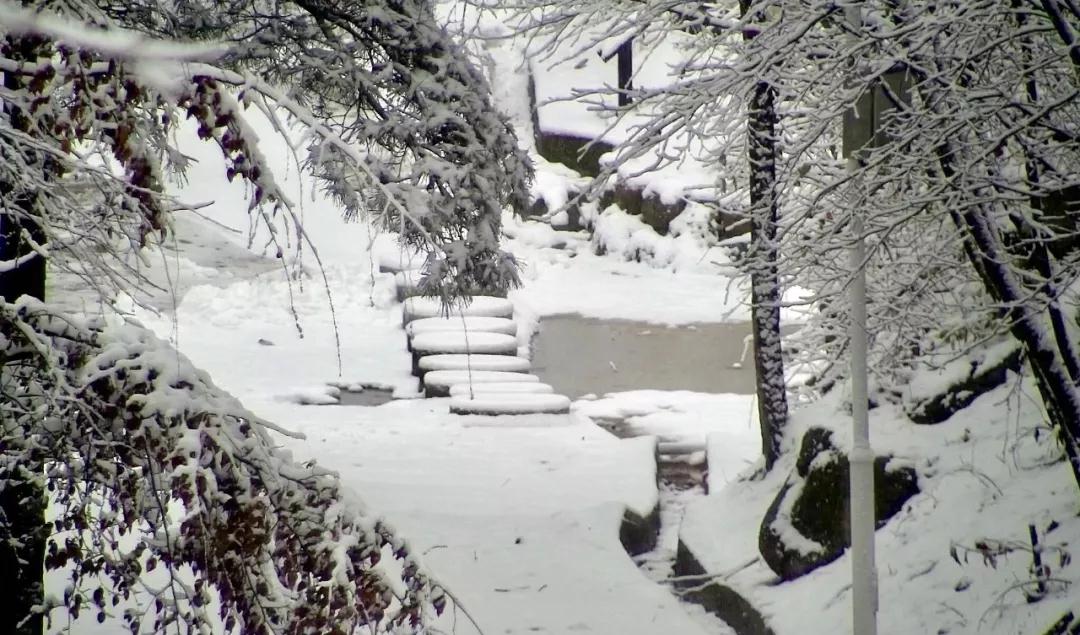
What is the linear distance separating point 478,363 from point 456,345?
3.27ft

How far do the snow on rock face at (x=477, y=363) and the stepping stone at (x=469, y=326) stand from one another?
1138mm

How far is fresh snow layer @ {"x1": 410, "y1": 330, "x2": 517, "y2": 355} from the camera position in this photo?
557 inches

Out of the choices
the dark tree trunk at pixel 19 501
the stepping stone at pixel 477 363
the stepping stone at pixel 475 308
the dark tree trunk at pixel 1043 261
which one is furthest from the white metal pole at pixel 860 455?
the stepping stone at pixel 475 308

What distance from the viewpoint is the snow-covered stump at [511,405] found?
37.1 feet

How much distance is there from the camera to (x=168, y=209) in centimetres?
300

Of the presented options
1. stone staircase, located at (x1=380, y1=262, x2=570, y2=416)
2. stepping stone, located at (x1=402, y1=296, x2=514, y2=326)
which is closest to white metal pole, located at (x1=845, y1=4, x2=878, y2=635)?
stone staircase, located at (x1=380, y1=262, x2=570, y2=416)

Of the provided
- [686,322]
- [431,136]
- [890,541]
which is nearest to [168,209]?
[431,136]

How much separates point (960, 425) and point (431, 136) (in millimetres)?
3556

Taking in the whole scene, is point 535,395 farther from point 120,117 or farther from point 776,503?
point 120,117

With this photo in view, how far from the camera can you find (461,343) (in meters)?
14.3

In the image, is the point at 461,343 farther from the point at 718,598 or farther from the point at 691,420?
the point at 718,598

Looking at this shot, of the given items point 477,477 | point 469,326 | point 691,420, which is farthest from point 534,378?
point 477,477

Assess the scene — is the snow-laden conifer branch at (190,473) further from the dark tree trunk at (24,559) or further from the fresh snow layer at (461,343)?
the fresh snow layer at (461,343)

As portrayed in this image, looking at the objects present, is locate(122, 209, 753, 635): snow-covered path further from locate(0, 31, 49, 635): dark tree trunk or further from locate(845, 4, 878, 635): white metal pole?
locate(845, 4, 878, 635): white metal pole
